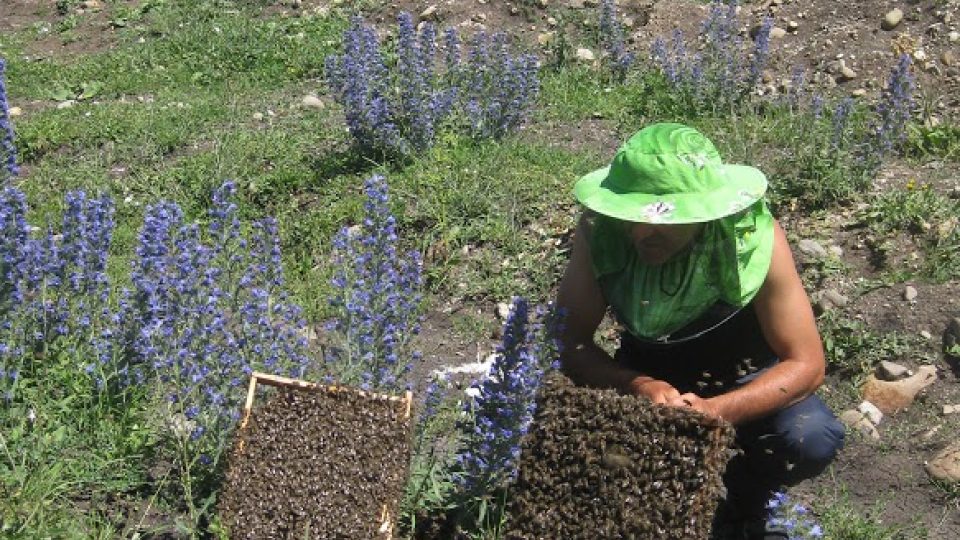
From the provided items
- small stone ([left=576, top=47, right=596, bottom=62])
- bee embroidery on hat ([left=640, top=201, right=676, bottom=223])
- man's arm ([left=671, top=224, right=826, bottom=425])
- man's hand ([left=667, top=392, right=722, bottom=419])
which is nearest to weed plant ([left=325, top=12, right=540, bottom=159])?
small stone ([left=576, top=47, right=596, bottom=62])

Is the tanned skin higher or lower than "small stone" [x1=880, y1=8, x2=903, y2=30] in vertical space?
higher

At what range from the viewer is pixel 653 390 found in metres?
3.10

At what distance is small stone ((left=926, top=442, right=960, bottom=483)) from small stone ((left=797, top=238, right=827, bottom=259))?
113 centimetres

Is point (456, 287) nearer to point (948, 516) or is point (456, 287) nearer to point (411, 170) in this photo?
point (411, 170)

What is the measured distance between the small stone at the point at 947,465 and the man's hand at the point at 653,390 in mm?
1496

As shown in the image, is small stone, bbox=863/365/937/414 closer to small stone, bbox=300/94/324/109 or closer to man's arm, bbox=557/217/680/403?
man's arm, bbox=557/217/680/403

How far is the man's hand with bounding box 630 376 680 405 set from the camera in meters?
3.05

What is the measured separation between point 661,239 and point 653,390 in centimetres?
38

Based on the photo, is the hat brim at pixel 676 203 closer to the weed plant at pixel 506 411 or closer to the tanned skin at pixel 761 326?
the tanned skin at pixel 761 326

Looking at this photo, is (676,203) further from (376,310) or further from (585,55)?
(585,55)

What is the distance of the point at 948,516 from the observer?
4039 millimetres

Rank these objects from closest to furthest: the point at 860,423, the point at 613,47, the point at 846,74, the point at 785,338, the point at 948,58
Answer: the point at 785,338, the point at 860,423, the point at 948,58, the point at 846,74, the point at 613,47

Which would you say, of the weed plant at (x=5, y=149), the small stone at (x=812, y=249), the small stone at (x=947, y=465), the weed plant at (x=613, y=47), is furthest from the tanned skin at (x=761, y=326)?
the weed plant at (x=613, y=47)

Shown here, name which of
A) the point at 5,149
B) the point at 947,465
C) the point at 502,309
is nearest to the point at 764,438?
the point at 947,465
